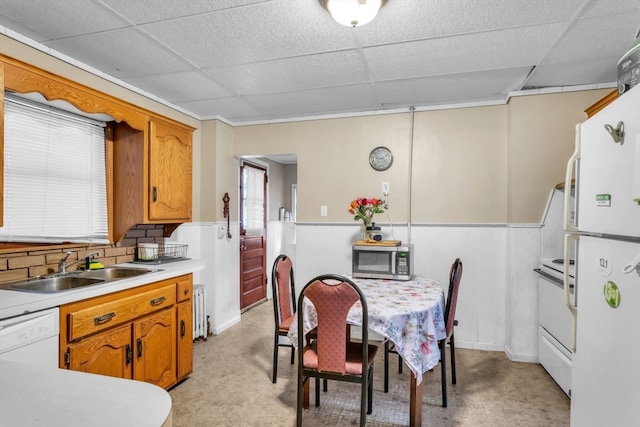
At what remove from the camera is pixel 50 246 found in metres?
2.35

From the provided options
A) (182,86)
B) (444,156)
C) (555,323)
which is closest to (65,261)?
(182,86)

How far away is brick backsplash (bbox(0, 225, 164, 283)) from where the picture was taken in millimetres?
2117

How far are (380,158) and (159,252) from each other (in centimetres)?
235

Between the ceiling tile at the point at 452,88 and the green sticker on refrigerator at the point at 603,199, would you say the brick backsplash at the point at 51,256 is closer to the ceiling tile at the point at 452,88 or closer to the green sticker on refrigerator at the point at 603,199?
the ceiling tile at the point at 452,88

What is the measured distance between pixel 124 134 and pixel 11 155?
751 mm

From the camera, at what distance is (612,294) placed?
1.23 metres

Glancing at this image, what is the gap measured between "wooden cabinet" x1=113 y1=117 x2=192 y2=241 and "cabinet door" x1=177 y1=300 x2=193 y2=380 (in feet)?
2.47

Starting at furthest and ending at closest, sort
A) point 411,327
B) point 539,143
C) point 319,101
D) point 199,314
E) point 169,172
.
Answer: point 199,314 → point 319,101 → point 539,143 → point 169,172 → point 411,327

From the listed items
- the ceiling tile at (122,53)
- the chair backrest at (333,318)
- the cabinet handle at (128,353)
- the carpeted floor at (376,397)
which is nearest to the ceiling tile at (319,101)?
the ceiling tile at (122,53)

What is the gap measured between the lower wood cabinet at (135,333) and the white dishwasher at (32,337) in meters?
0.04

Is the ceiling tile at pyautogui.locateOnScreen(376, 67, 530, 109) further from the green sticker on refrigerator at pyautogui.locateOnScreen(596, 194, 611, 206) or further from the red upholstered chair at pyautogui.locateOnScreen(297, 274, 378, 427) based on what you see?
the red upholstered chair at pyautogui.locateOnScreen(297, 274, 378, 427)

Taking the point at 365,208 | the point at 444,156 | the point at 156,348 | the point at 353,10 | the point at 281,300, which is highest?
the point at 353,10

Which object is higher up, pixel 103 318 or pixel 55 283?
pixel 55 283

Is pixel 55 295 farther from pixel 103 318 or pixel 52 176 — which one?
pixel 52 176
